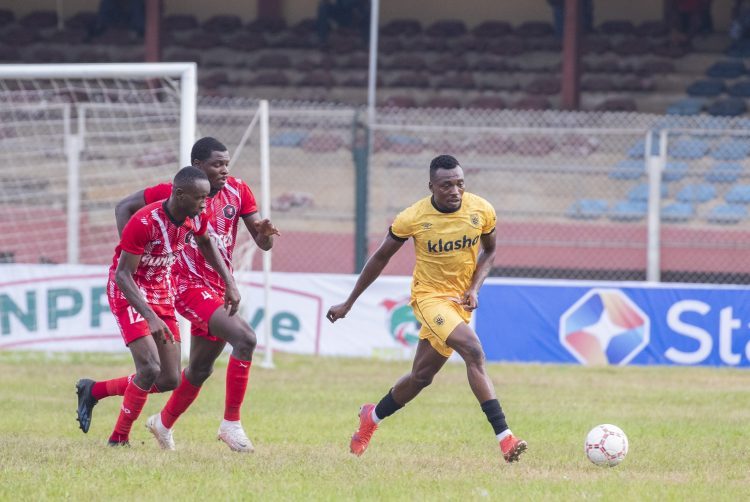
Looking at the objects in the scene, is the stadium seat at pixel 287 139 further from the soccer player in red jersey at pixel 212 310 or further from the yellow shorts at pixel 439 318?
the yellow shorts at pixel 439 318

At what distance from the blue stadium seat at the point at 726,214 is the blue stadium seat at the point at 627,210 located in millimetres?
869

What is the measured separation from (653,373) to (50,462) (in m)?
8.05

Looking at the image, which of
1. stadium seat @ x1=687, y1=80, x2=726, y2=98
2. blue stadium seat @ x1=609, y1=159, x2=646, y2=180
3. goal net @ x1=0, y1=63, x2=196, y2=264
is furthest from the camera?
stadium seat @ x1=687, y1=80, x2=726, y2=98

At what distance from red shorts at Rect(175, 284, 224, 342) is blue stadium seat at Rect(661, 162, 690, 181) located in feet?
32.2

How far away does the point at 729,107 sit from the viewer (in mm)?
21719

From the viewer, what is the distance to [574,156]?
58.2ft

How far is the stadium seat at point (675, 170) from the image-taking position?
1694 centimetres

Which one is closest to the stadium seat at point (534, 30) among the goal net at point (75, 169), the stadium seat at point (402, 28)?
the stadium seat at point (402, 28)

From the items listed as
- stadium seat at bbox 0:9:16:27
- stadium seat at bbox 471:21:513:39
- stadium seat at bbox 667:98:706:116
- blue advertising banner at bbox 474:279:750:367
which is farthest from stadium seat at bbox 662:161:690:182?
stadium seat at bbox 0:9:16:27

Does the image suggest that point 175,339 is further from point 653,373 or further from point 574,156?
point 574,156

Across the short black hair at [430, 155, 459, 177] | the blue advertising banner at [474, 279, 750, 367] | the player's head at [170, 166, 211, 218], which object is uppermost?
the short black hair at [430, 155, 459, 177]

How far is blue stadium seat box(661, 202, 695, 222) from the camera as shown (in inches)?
666

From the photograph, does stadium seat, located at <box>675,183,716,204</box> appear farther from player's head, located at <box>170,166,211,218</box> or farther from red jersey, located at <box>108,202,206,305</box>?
player's head, located at <box>170,166,211,218</box>

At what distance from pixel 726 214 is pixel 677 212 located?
0.77m
